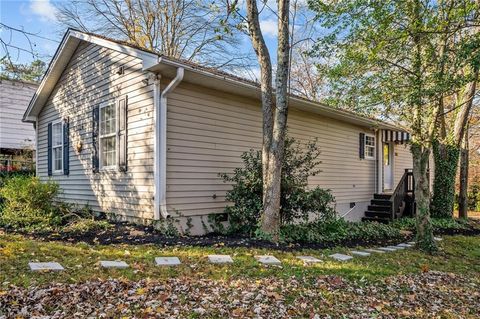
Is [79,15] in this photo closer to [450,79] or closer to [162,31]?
[162,31]

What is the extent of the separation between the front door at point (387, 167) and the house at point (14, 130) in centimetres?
Result: 1394

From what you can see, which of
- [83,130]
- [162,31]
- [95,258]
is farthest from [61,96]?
[162,31]

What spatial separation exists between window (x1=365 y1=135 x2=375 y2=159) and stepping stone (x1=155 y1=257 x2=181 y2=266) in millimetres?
10372

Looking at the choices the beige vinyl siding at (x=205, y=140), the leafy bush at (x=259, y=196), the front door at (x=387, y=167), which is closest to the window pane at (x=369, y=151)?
the front door at (x=387, y=167)

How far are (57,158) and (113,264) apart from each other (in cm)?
724

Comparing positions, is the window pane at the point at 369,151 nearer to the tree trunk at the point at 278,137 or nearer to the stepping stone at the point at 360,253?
the stepping stone at the point at 360,253

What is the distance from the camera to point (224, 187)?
8344mm

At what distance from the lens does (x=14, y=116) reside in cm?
1438

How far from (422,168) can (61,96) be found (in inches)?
375

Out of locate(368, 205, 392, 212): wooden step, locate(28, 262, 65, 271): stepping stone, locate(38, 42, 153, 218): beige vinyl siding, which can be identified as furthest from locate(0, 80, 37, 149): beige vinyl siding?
locate(368, 205, 392, 212): wooden step

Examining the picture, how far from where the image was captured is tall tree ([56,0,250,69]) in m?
17.3

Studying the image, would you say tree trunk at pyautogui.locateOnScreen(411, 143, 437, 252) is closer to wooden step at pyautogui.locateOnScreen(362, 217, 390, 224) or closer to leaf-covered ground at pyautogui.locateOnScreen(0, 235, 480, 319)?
leaf-covered ground at pyautogui.locateOnScreen(0, 235, 480, 319)

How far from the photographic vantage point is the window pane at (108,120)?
27.4ft

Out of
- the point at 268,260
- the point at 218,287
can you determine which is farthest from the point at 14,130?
the point at 218,287
